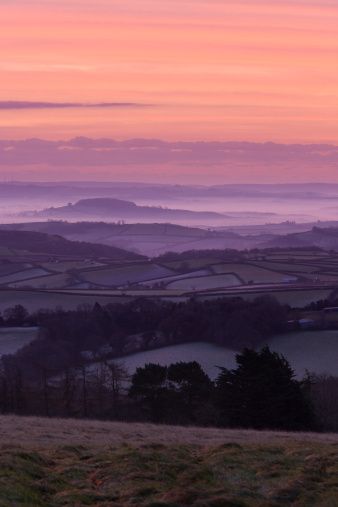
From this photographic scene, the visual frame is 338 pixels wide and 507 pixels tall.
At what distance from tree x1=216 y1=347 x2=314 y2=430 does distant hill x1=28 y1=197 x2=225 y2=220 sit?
130226 millimetres

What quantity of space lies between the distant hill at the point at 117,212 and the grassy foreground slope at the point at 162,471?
13722 cm

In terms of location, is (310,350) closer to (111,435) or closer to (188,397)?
(188,397)

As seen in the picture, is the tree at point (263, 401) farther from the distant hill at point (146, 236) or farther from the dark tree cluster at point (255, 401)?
the distant hill at point (146, 236)

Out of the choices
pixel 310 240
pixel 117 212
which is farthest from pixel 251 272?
pixel 117 212

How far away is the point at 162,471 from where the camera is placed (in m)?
11.3

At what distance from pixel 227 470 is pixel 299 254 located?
6423cm

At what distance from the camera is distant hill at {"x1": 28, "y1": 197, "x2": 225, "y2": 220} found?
15375 centimetres

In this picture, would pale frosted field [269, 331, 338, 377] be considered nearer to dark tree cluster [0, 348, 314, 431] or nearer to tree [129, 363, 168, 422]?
dark tree cluster [0, 348, 314, 431]

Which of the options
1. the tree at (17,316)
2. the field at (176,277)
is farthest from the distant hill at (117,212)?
the tree at (17,316)

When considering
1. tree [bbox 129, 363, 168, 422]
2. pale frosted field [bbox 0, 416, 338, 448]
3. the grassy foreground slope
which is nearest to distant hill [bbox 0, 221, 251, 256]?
tree [bbox 129, 363, 168, 422]

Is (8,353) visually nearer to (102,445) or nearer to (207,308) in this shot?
(207,308)

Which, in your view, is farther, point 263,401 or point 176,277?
point 176,277

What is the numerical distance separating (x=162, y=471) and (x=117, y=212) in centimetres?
14638

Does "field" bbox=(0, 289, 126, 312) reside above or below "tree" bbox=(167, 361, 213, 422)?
above
